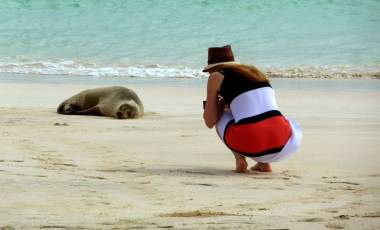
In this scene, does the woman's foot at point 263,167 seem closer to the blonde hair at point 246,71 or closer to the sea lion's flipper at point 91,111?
the blonde hair at point 246,71

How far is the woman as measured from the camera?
589 cm

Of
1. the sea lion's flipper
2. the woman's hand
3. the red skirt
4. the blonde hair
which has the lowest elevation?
the sea lion's flipper

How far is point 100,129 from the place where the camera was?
852 cm

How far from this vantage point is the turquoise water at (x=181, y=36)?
54.1 ft

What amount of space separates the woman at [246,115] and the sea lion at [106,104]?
3443mm

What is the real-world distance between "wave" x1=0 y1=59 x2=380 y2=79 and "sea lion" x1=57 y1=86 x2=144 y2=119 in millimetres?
5217

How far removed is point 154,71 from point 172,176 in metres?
10.1

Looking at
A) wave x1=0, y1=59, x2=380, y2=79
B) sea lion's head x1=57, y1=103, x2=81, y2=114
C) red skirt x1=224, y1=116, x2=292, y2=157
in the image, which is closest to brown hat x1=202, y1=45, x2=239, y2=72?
red skirt x1=224, y1=116, x2=292, y2=157

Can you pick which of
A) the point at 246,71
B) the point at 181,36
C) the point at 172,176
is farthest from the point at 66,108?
the point at 181,36

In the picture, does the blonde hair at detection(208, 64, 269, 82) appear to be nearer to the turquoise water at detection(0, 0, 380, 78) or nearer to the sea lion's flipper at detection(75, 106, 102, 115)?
the sea lion's flipper at detection(75, 106, 102, 115)

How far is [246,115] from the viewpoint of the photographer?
5.94 m

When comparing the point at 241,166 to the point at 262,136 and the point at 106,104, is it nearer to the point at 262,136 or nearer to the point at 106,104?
the point at 262,136

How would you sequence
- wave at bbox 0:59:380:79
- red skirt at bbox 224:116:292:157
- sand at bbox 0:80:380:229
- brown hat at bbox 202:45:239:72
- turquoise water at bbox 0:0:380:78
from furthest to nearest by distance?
turquoise water at bbox 0:0:380:78, wave at bbox 0:59:380:79, brown hat at bbox 202:45:239:72, red skirt at bbox 224:116:292:157, sand at bbox 0:80:380:229

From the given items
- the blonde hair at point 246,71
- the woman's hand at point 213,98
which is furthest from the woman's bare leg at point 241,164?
the blonde hair at point 246,71
